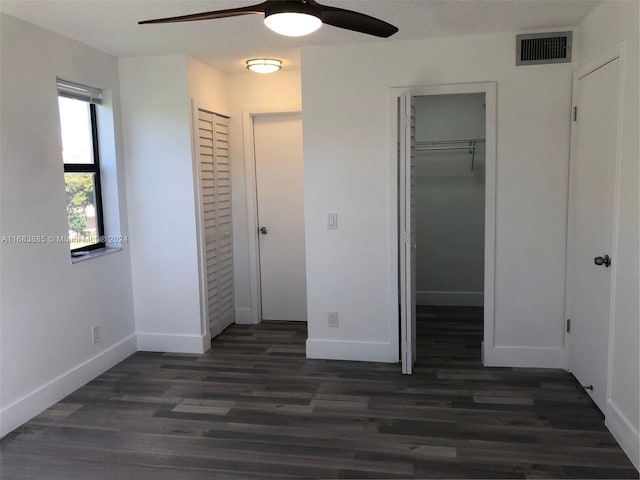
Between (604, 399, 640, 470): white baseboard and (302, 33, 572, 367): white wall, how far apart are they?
93 centimetres

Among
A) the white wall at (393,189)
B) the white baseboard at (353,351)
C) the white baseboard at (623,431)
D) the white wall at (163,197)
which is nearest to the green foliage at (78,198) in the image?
the white wall at (163,197)

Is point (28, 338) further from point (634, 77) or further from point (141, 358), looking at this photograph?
point (634, 77)

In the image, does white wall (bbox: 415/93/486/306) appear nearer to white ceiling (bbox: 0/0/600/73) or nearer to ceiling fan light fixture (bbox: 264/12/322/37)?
white ceiling (bbox: 0/0/600/73)

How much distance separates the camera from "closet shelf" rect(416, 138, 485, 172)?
17.6 feet

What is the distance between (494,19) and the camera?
329 cm

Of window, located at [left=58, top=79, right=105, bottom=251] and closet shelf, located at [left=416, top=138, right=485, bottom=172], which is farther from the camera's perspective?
closet shelf, located at [left=416, top=138, right=485, bottom=172]

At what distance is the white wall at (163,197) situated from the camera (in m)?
4.11

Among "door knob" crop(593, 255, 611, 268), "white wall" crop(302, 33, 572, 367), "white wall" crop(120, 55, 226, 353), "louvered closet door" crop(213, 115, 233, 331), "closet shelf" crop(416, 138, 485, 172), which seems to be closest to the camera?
"door knob" crop(593, 255, 611, 268)

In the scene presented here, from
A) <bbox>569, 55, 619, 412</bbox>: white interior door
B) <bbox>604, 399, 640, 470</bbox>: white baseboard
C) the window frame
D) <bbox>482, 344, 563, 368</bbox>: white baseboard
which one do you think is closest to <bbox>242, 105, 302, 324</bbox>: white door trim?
the window frame

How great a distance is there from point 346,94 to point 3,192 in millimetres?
2329

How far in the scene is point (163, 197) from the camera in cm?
422

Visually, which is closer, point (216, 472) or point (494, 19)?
point (216, 472)

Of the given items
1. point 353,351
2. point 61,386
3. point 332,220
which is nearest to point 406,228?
point 332,220

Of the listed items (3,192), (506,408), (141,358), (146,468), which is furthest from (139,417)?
(506,408)
